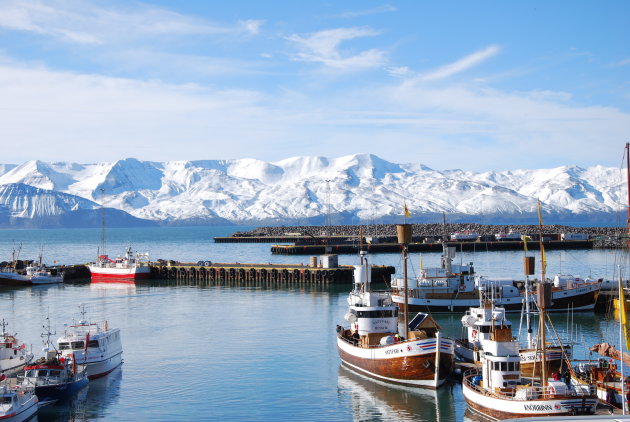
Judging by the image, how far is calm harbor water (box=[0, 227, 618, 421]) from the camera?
128ft

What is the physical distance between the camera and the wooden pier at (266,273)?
331 feet

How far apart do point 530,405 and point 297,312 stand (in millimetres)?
41553

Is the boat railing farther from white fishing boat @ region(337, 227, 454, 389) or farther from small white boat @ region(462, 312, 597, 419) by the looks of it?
white fishing boat @ region(337, 227, 454, 389)

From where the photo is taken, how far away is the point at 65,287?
4045 inches

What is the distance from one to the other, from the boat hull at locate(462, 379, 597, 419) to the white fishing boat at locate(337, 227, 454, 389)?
210 inches

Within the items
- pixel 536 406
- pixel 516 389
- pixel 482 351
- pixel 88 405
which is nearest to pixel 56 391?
pixel 88 405

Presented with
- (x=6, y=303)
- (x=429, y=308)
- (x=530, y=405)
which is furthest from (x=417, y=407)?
(x=6, y=303)

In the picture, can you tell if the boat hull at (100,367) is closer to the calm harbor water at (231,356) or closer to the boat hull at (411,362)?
the calm harbor water at (231,356)

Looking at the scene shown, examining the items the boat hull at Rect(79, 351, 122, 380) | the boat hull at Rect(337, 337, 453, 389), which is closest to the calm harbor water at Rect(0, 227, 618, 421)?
the boat hull at Rect(79, 351, 122, 380)

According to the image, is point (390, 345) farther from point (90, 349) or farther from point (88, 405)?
point (90, 349)

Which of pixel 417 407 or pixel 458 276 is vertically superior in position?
pixel 458 276

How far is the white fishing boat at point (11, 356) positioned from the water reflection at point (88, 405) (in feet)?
12.7

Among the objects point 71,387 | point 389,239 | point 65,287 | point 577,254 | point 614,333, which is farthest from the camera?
point 389,239

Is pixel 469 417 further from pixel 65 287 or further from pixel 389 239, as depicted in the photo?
pixel 389 239
